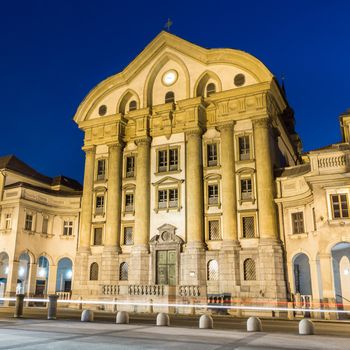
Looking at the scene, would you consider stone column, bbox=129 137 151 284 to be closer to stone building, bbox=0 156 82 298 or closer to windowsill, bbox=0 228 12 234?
stone building, bbox=0 156 82 298

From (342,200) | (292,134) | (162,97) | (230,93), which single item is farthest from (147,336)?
(292,134)

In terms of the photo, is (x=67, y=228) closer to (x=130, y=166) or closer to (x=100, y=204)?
(x=100, y=204)

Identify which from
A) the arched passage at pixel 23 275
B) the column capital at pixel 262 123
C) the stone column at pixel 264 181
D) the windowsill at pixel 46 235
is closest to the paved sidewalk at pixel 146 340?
the stone column at pixel 264 181

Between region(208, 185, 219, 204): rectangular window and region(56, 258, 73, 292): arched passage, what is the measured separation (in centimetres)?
1986

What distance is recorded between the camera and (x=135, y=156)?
4125 cm

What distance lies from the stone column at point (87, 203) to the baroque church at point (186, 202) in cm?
11

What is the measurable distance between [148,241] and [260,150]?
12.9 m

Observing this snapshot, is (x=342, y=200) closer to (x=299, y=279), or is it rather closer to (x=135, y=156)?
(x=299, y=279)

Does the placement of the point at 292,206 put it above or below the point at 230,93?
below

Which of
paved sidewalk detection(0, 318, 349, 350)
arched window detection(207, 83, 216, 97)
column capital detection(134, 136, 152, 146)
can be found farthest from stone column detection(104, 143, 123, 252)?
paved sidewalk detection(0, 318, 349, 350)

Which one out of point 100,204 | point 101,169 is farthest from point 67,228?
point 101,169

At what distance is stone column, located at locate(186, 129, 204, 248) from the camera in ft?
117

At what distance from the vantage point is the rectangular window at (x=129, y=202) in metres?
40.0

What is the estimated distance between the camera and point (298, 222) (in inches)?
1305
